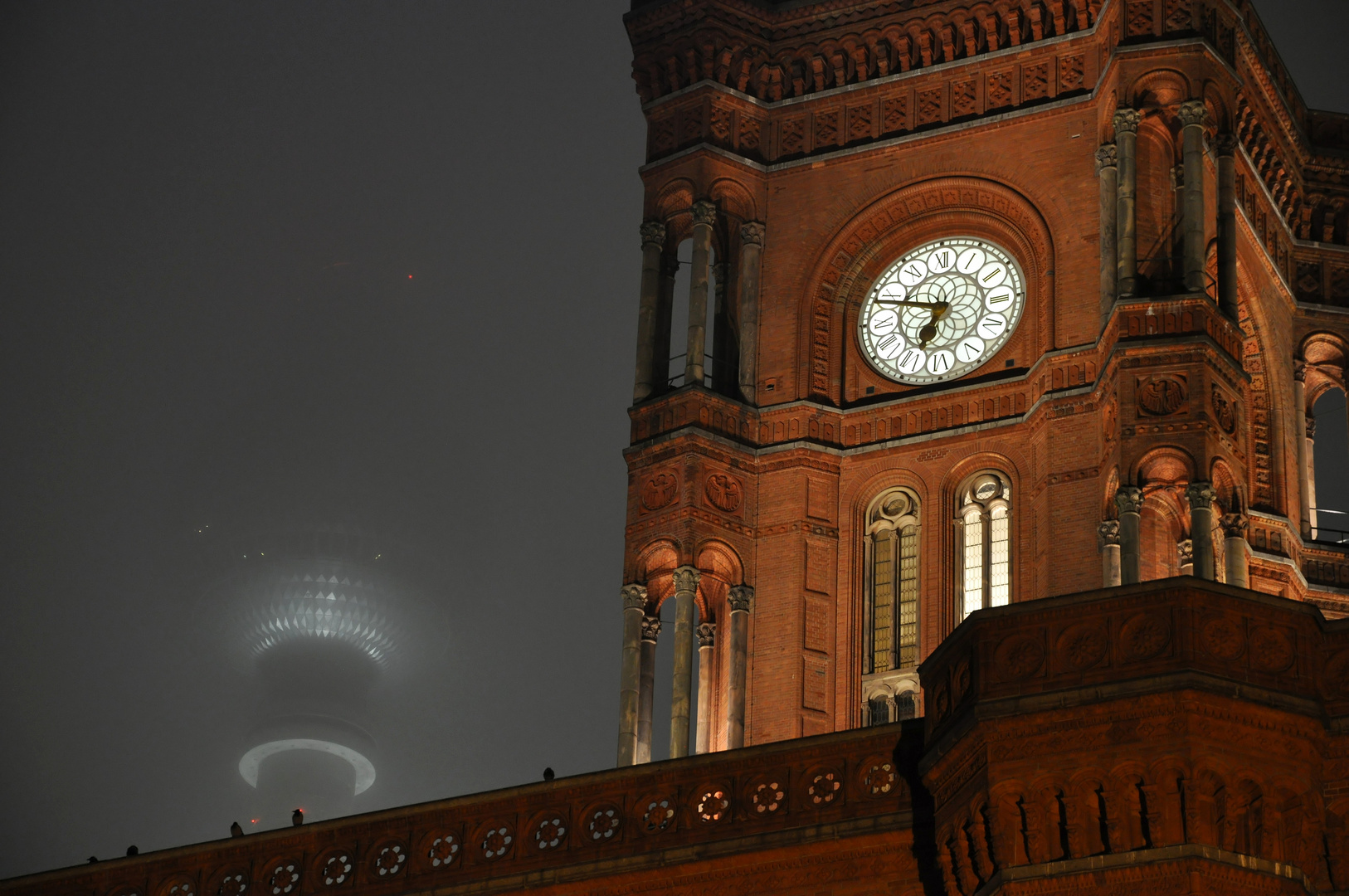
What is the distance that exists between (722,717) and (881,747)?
14437mm

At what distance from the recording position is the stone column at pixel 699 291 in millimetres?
44031

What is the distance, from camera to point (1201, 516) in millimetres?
39281

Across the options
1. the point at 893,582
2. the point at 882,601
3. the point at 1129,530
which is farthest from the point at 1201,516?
the point at 882,601

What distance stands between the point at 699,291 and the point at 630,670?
629 cm

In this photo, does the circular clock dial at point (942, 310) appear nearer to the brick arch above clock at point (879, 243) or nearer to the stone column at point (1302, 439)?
the brick arch above clock at point (879, 243)

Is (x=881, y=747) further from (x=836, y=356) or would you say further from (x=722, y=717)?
(x=836, y=356)

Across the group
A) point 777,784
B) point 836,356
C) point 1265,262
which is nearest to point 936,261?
point 836,356

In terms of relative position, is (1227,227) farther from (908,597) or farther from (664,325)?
(664,325)

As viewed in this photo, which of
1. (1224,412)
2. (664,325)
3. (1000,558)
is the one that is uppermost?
(664,325)

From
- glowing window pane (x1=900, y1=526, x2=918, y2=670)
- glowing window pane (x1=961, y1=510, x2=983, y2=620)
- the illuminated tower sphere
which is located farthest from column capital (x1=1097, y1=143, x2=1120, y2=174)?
the illuminated tower sphere

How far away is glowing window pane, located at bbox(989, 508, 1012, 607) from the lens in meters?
42.5

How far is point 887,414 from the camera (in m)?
44.4

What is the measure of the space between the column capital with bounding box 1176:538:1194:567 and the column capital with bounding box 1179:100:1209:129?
601cm

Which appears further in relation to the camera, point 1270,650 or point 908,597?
point 908,597
